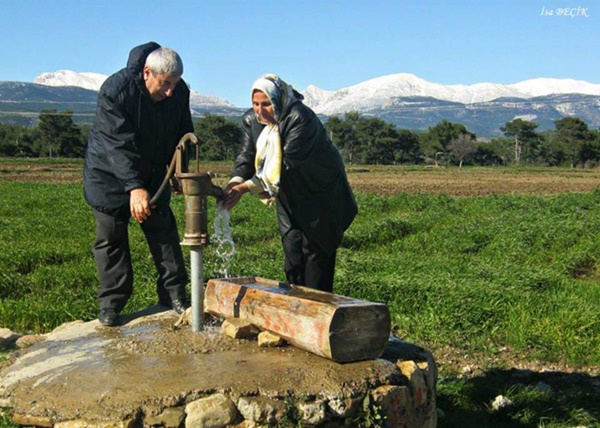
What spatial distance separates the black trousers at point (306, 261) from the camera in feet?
13.3

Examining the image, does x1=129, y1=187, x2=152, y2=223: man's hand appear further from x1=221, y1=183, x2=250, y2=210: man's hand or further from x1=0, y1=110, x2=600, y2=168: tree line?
x1=0, y1=110, x2=600, y2=168: tree line

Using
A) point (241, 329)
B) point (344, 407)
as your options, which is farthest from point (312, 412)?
point (241, 329)

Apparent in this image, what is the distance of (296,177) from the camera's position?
3.78 meters

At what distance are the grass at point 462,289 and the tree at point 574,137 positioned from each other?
204ft

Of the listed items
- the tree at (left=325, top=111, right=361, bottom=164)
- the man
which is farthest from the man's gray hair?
the tree at (left=325, top=111, right=361, bottom=164)

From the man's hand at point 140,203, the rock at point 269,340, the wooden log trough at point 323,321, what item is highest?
the man's hand at point 140,203

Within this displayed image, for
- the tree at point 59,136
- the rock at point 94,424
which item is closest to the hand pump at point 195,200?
the rock at point 94,424

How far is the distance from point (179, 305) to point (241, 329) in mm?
815

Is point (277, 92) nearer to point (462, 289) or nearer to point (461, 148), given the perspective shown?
point (462, 289)

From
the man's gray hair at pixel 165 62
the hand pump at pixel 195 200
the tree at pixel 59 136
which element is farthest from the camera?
the tree at pixel 59 136

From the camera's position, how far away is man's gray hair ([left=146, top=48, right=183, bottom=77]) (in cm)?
342

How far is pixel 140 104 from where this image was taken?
3750 millimetres

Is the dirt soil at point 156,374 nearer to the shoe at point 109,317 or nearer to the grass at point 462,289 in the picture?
the shoe at point 109,317

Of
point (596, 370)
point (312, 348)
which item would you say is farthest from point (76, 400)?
point (596, 370)
